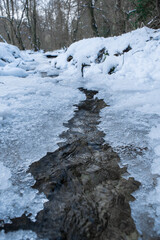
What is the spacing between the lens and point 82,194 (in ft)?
3.27

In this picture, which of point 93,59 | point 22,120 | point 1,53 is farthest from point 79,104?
point 1,53

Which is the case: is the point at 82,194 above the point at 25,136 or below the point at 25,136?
below

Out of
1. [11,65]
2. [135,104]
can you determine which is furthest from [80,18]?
[135,104]

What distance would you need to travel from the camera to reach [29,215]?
879 mm

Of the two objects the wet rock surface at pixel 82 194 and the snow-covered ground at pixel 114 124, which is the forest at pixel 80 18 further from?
the wet rock surface at pixel 82 194

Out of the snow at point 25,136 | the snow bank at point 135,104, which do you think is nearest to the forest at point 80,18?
the snow bank at point 135,104

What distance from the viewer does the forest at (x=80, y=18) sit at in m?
4.96

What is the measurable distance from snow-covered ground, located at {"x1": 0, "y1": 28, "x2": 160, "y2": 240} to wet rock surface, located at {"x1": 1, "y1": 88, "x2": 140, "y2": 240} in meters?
0.06

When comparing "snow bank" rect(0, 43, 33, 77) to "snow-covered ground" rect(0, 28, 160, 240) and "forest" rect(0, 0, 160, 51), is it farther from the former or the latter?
"forest" rect(0, 0, 160, 51)

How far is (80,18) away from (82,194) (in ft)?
50.5

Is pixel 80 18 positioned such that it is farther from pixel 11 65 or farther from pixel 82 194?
pixel 82 194

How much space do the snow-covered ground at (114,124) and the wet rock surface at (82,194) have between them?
0.20ft

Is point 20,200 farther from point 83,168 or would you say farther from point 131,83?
point 131,83

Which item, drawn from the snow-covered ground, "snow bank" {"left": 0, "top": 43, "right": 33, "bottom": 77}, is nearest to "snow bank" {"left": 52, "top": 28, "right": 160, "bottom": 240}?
the snow-covered ground
